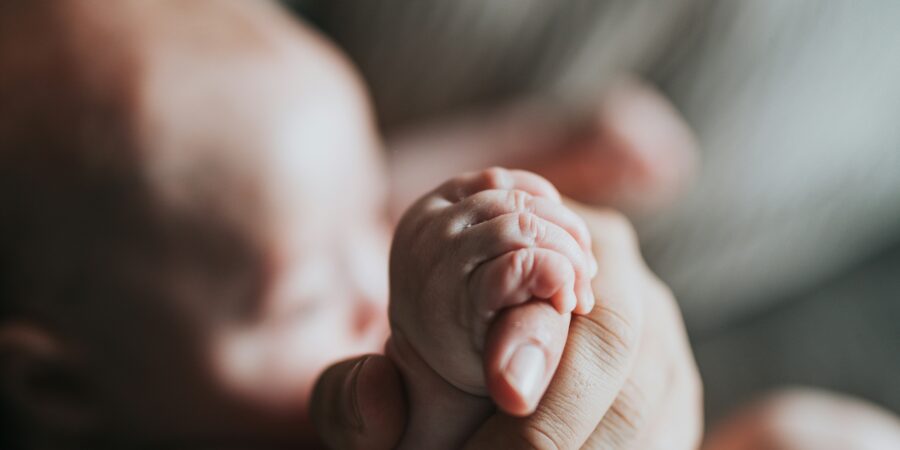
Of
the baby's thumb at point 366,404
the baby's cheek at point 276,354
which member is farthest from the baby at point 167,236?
the baby's thumb at point 366,404

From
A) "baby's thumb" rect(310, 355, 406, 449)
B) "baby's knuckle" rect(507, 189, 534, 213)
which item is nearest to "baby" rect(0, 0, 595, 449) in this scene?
"baby's thumb" rect(310, 355, 406, 449)

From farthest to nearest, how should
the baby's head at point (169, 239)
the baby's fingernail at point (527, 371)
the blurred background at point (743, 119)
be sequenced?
1. the blurred background at point (743, 119)
2. the baby's head at point (169, 239)
3. the baby's fingernail at point (527, 371)

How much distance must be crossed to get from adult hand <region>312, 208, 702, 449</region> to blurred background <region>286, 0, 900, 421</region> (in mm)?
355

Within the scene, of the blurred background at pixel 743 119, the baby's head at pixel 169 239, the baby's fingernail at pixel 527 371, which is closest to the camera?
the baby's fingernail at pixel 527 371

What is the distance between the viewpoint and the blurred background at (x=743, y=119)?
2.66ft

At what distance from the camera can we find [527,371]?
1.05ft

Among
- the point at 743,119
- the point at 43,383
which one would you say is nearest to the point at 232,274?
the point at 43,383

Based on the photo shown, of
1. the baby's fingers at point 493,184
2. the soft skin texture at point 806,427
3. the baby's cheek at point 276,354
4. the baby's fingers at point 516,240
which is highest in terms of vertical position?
the baby's fingers at point 493,184

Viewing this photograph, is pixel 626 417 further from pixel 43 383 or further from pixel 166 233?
pixel 43 383

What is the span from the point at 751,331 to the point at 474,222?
2.03 ft

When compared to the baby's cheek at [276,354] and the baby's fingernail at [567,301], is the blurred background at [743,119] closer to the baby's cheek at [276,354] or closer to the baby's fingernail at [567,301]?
the baby's cheek at [276,354]

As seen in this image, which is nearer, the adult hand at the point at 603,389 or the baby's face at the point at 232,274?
the adult hand at the point at 603,389

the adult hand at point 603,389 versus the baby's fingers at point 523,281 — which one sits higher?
the baby's fingers at point 523,281

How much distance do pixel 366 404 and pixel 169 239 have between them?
26 centimetres
